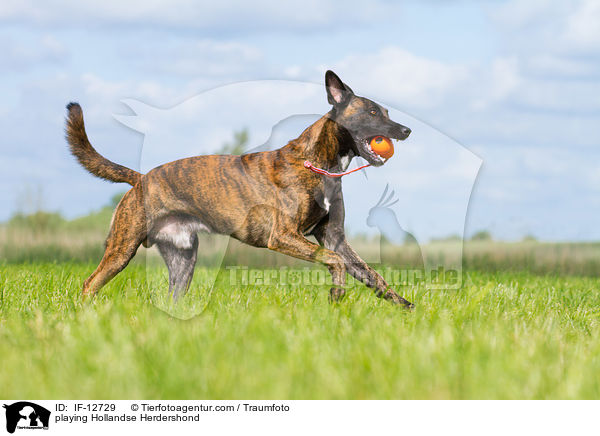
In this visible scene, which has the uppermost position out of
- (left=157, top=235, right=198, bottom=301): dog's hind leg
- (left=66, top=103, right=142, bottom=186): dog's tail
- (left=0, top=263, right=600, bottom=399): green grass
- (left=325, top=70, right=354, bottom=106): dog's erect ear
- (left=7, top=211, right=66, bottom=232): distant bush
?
(left=325, top=70, right=354, bottom=106): dog's erect ear

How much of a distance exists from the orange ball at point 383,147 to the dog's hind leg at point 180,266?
210 cm

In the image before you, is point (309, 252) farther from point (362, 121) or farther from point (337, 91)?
point (337, 91)

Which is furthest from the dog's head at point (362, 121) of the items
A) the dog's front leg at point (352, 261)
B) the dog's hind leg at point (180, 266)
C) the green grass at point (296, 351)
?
the dog's hind leg at point (180, 266)

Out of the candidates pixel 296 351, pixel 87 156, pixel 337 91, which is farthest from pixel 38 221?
pixel 296 351

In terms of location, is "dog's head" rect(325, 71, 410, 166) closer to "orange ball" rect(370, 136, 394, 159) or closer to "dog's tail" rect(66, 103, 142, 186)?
"orange ball" rect(370, 136, 394, 159)

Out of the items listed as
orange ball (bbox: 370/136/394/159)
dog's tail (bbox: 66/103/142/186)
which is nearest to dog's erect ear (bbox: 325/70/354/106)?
orange ball (bbox: 370/136/394/159)

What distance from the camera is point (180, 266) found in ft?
21.4

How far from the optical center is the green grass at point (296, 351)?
3330 millimetres

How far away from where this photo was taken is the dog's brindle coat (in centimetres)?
573

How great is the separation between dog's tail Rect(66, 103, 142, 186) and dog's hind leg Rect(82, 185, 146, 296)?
0.39 m

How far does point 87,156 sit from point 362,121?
2.92 meters

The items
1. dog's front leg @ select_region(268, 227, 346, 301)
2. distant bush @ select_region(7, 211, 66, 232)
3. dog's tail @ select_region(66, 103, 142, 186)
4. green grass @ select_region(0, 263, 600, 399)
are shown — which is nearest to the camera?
green grass @ select_region(0, 263, 600, 399)

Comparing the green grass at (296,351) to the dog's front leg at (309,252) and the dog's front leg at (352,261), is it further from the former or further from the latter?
the dog's front leg at (309,252)
